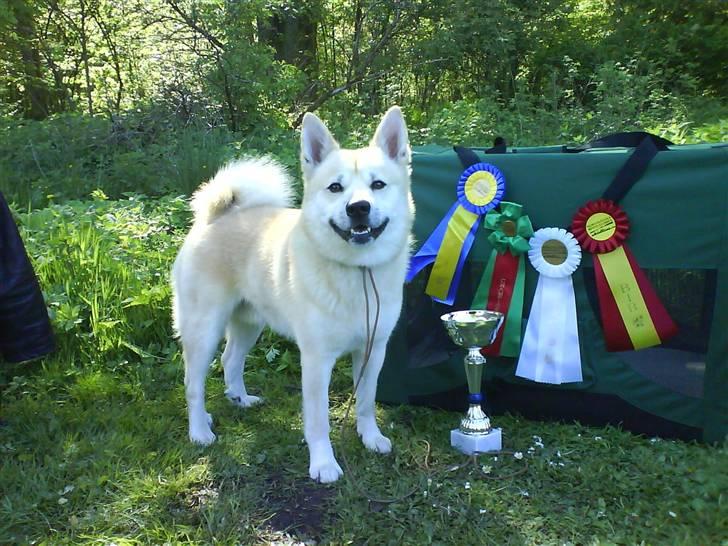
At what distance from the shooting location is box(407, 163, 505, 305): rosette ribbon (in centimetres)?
271

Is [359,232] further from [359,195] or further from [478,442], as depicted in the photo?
[478,442]

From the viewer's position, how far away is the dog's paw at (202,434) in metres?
2.73

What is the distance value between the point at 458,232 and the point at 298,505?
1.31 m

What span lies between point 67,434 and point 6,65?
7.70 metres

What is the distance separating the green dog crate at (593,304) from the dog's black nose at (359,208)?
0.69m

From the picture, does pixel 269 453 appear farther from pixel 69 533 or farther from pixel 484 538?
pixel 484 538

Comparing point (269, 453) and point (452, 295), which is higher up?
point (452, 295)

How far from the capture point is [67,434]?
2.74 meters

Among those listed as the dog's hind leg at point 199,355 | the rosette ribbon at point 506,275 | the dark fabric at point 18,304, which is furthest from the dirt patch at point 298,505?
the dark fabric at point 18,304

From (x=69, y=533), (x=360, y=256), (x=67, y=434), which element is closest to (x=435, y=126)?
(x=360, y=256)

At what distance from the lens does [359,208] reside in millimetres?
2270

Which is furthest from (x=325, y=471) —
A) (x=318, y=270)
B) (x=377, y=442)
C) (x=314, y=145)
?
(x=314, y=145)

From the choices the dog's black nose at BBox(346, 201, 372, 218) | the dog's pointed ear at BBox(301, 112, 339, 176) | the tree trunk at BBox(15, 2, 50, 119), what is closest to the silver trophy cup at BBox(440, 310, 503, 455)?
the dog's black nose at BBox(346, 201, 372, 218)

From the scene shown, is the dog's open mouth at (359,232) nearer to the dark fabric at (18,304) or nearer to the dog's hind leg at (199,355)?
the dog's hind leg at (199,355)
